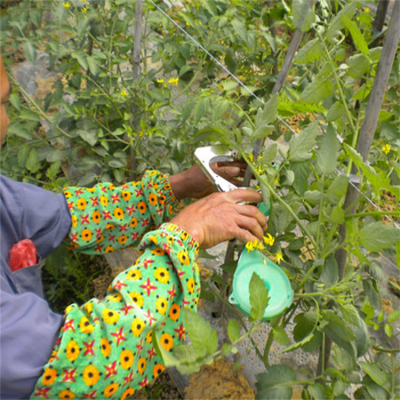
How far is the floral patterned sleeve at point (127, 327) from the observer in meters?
0.71

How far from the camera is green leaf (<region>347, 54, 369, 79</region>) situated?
73cm

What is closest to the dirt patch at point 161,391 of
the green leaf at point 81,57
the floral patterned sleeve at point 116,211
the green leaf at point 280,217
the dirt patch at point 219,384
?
the dirt patch at point 219,384

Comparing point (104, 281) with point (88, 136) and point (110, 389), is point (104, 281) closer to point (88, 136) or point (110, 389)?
point (88, 136)

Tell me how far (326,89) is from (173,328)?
1.79 feet

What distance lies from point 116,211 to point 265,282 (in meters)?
0.47

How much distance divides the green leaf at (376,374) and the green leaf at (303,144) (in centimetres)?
41

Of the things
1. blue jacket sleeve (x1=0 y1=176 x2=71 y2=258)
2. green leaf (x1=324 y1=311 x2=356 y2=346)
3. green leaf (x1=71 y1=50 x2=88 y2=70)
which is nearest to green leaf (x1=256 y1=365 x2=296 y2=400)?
green leaf (x1=324 y1=311 x2=356 y2=346)

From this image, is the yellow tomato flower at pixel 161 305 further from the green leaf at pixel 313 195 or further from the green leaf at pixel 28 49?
the green leaf at pixel 28 49

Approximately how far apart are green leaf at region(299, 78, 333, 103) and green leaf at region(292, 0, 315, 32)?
10 cm

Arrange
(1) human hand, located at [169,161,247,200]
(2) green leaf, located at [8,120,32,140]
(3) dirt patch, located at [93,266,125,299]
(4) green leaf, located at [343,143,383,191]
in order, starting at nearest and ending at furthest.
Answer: (4) green leaf, located at [343,143,383,191] → (1) human hand, located at [169,161,247,200] → (2) green leaf, located at [8,120,32,140] → (3) dirt patch, located at [93,266,125,299]

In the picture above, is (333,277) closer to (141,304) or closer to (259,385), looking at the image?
(259,385)

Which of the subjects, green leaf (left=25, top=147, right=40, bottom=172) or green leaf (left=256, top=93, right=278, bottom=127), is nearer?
green leaf (left=256, top=93, right=278, bottom=127)

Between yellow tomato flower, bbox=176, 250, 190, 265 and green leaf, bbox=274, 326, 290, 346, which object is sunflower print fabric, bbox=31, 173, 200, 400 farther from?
green leaf, bbox=274, 326, 290, 346

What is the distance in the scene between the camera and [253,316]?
68 centimetres
